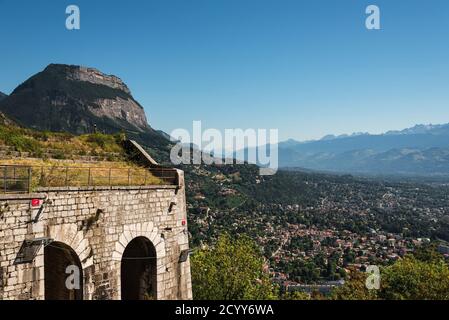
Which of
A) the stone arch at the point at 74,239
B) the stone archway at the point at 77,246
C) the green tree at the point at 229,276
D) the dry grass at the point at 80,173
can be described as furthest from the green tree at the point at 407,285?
the stone arch at the point at 74,239

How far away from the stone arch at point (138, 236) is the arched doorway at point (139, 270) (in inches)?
7.0

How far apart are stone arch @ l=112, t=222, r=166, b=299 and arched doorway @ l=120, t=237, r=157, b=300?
18 cm

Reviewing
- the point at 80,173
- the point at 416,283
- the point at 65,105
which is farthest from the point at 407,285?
the point at 65,105

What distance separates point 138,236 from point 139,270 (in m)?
2.04

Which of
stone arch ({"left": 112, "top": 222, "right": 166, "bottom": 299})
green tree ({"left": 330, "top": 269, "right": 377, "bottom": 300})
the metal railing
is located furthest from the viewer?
green tree ({"left": 330, "top": 269, "right": 377, "bottom": 300})

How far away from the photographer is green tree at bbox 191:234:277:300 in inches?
931

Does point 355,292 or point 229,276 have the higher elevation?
point 355,292

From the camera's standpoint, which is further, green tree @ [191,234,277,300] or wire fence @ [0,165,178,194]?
green tree @ [191,234,277,300]

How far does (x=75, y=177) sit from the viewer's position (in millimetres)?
→ 15031

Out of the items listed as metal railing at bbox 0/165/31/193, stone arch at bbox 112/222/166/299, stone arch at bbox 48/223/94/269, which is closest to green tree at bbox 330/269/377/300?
stone arch at bbox 112/222/166/299

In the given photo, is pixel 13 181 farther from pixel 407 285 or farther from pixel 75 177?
pixel 407 285

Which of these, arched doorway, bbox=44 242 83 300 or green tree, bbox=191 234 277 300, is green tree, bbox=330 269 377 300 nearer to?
green tree, bbox=191 234 277 300

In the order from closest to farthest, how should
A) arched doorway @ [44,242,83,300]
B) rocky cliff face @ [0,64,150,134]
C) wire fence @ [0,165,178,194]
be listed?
1. wire fence @ [0,165,178,194]
2. arched doorway @ [44,242,83,300]
3. rocky cliff face @ [0,64,150,134]
